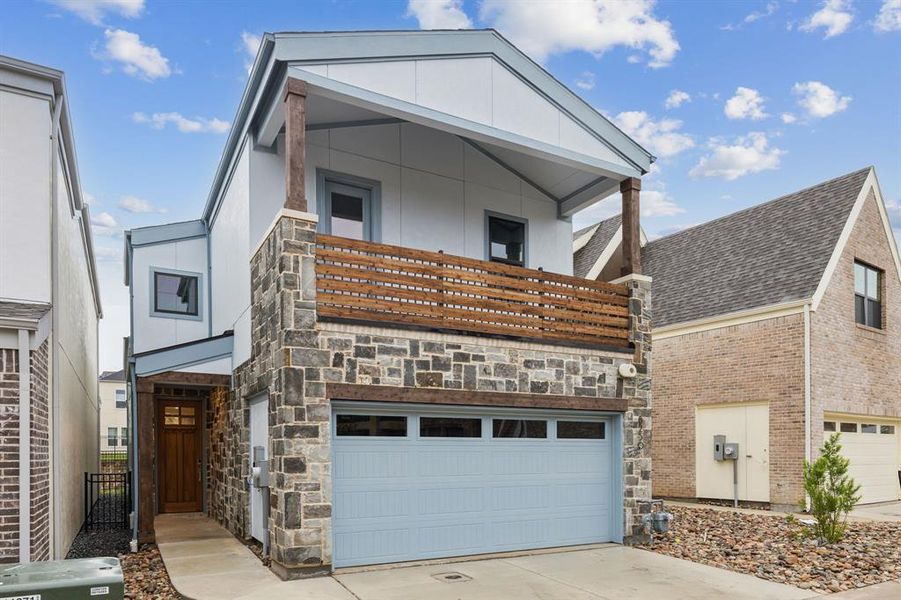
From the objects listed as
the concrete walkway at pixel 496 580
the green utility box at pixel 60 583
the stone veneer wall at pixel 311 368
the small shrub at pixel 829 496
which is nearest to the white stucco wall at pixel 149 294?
the stone veneer wall at pixel 311 368

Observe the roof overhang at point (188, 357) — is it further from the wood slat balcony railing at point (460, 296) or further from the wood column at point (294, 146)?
the wood column at point (294, 146)

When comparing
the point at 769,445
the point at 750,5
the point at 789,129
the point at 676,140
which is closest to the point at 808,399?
the point at 769,445

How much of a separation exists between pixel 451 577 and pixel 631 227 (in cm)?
623

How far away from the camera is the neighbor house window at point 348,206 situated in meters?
10.4

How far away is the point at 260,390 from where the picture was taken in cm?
911

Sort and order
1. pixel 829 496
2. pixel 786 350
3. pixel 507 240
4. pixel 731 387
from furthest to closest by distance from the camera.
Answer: pixel 731 387
pixel 786 350
pixel 507 240
pixel 829 496

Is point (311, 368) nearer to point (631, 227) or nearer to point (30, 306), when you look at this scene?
point (30, 306)

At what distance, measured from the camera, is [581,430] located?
1030cm

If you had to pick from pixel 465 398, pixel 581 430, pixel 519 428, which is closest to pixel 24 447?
pixel 465 398

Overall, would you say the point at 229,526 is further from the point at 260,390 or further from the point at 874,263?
the point at 874,263

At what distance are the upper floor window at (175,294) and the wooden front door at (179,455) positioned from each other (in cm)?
209

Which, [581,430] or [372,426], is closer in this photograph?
[372,426]

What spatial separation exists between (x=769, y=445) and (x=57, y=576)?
1439 cm

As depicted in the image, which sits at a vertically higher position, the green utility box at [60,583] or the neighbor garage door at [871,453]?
the green utility box at [60,583]
